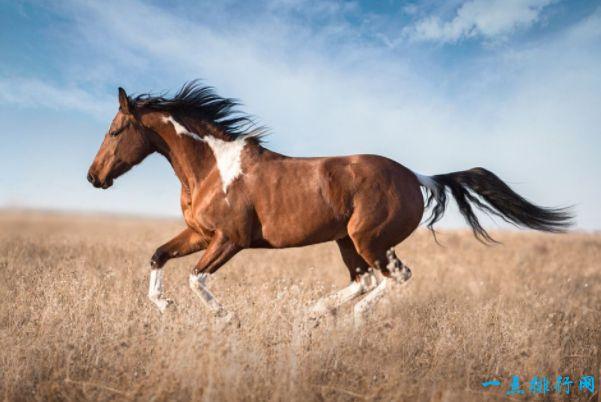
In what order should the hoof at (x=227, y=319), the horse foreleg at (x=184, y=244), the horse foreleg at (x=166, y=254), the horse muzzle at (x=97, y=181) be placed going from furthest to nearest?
the horse muzzle at (x=97, y=181)
the horse foreleg at (x=184, y=244)
the horse foreleg at (x=166, y=254)
the hoof at (x=227, y=319)

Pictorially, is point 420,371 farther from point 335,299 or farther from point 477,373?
point 335,299

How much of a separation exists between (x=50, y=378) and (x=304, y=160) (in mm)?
3143

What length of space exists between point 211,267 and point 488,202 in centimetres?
360

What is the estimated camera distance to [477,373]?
12.1 feet

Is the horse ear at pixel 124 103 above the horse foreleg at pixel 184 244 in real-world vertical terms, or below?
above

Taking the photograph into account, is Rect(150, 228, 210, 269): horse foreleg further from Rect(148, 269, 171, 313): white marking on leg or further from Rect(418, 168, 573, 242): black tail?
Rect(418, 168, 573, 242): black tail

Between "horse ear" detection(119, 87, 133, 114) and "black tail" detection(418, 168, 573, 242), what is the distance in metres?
3.65

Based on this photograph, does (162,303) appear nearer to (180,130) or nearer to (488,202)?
(180,130)

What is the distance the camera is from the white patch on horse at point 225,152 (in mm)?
4974

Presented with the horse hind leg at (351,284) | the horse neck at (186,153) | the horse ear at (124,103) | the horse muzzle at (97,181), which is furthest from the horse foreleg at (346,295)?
the horse ear at (124,103)

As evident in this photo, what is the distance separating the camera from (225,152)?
205 inches

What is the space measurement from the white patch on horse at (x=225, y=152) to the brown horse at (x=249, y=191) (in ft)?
0.04

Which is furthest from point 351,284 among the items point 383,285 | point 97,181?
point 97,181

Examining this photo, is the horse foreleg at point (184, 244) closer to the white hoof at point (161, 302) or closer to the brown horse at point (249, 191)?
the brown horse at point (249, 191)
